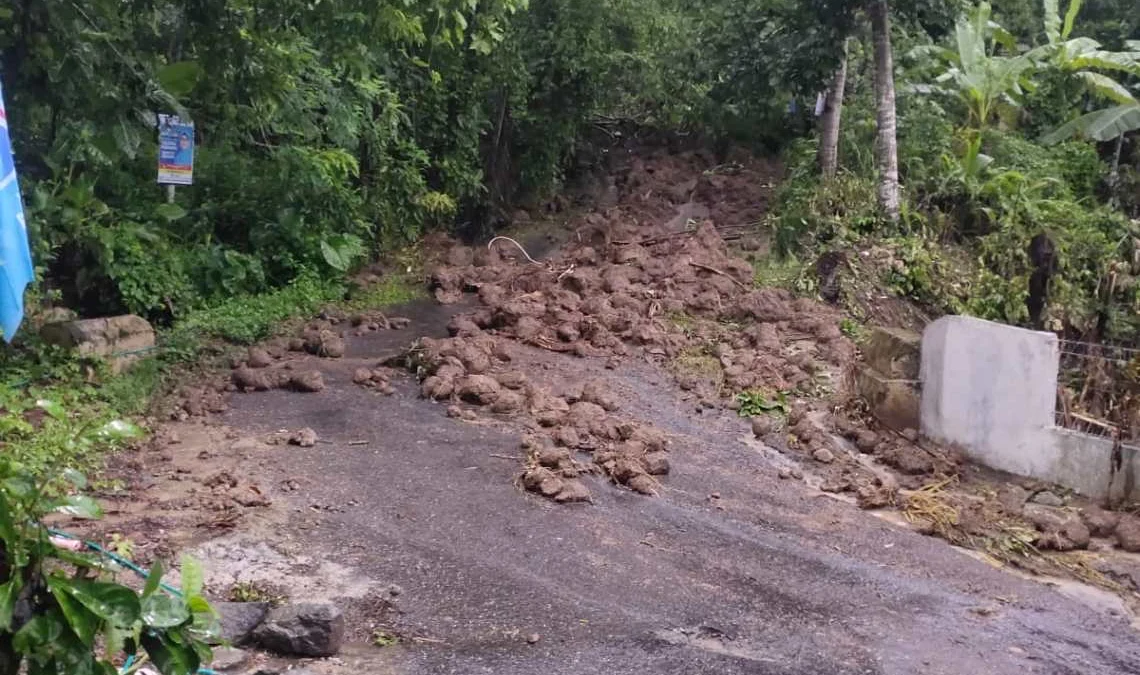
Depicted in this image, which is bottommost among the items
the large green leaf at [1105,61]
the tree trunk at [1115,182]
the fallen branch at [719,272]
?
the fallen branch at [719,272]

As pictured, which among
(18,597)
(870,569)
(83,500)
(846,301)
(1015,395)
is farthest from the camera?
(846,301)

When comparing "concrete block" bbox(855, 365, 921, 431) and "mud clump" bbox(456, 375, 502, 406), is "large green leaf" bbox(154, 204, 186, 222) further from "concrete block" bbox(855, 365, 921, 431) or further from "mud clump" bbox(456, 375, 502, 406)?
"concrete block" bbox(855, 365, 921, 431)

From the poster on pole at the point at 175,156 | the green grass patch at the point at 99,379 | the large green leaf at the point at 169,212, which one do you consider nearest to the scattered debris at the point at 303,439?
the green grass patch at the point at 99,379

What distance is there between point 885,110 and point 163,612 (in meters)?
10.0

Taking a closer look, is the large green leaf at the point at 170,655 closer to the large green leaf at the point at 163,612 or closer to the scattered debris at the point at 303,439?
the large green leaf at the point at 163,612

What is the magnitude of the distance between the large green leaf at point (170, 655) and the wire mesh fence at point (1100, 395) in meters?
6.49

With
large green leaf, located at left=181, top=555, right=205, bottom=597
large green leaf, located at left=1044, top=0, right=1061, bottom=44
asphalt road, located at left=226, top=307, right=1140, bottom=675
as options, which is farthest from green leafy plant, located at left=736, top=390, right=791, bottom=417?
large green leaf, located at left=1044, top=0, right=1061, bottom=44

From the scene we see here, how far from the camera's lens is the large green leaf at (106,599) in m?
2.79

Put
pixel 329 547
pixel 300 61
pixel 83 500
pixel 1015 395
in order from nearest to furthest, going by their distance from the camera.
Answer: pixel 83 500, pixel 329 547, pixel 1015 395, pixel 300 61

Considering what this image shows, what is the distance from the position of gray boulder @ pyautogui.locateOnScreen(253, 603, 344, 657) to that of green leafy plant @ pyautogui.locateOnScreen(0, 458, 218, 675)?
4.63 ft

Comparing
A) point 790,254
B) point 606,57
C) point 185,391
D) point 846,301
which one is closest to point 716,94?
point 606,57

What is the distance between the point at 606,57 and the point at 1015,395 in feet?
27.1

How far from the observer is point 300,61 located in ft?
29.1

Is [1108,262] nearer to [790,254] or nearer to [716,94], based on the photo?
[790,254]
